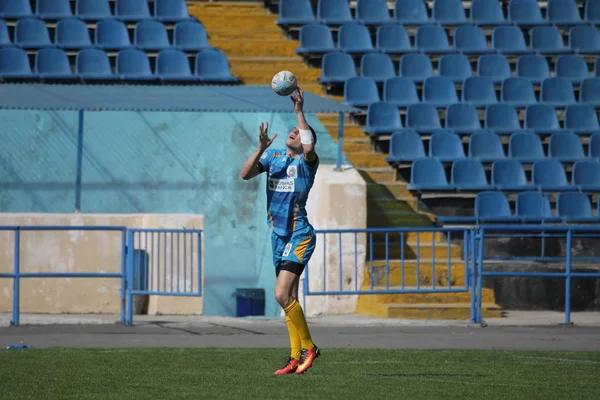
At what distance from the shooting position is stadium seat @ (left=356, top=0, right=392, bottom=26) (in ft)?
73.9

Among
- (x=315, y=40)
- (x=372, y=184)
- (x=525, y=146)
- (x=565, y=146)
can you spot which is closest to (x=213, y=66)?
(x=315, y=40)

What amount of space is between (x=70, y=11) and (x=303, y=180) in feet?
→ 45.0

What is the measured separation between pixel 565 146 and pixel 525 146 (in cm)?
78

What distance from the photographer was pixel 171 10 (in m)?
21.9

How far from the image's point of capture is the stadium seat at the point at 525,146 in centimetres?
1992

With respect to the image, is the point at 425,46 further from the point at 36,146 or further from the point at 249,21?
the point at 36,146

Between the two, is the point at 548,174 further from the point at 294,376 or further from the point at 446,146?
the point at 294,376

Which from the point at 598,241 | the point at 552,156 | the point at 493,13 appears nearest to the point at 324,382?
the point at 598,241

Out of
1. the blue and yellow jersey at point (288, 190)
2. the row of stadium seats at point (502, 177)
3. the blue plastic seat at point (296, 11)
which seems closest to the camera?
the blue and yellow jersey at point (288, 190)

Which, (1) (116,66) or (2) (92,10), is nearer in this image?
(1) (116,66)

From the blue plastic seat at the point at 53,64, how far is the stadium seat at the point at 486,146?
7318 millimetres

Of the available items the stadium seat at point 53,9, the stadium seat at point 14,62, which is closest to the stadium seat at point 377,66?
the stadium seat at point 53,9

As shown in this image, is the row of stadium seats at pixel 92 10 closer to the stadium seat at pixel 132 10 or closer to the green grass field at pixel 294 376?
the stadium seat at pixel 132 10

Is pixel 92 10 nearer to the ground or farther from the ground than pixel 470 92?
farther from the ground
